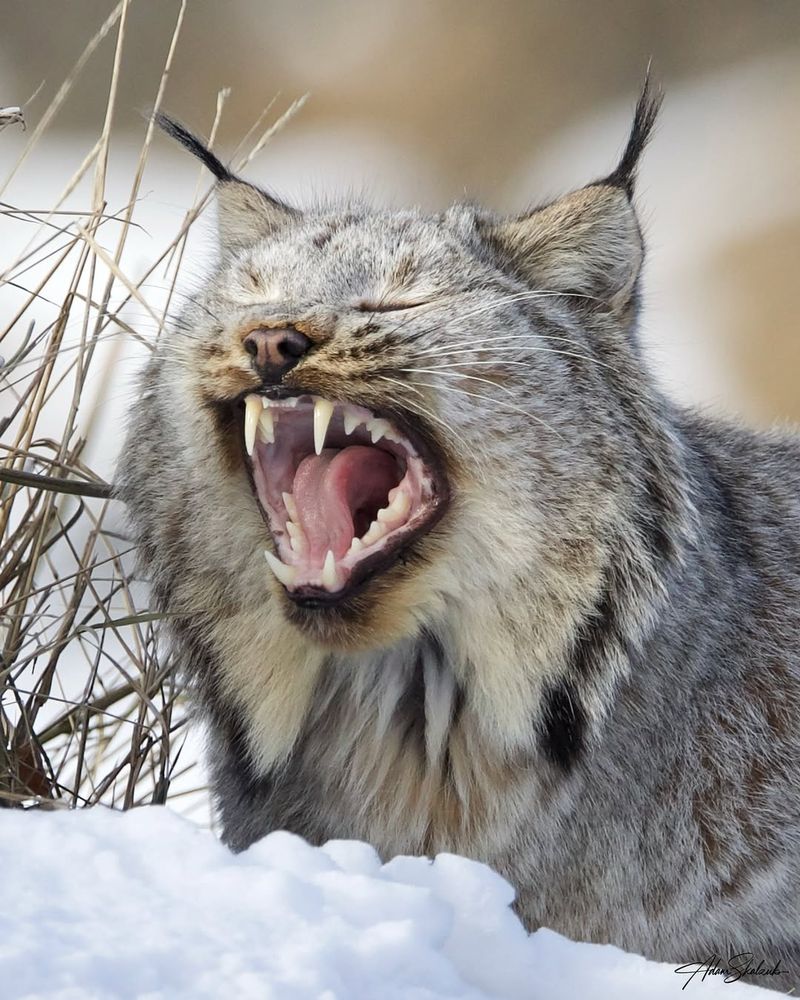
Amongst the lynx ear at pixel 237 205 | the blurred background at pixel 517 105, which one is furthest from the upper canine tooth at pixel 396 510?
the blurred background at pixel 517 105

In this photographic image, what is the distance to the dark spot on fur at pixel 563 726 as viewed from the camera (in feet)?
6.75

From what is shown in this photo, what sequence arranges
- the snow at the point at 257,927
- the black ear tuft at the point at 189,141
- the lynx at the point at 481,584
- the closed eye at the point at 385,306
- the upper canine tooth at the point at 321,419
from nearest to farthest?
the snow at the point at 257,927, the upper canine tooth at the point at 321,419, the lynx at the point at 481,584, the closed eye at the point at 385,306, the black ear tuft at the point at 189,141

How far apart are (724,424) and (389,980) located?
2.03 m

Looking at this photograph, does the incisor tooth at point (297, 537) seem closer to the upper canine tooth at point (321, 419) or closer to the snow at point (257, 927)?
the upper canine tooth at point (321, 419)

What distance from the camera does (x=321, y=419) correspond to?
188 cm

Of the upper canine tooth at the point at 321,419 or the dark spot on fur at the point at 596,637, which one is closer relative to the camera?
the upper canine tooth at the point at 321,419

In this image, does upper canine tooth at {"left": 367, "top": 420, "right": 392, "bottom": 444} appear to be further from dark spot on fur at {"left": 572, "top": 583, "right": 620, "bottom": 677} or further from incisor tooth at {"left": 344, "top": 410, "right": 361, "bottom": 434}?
dark spot on fur at {"left": 572, "top": 583, "right": 620, "bottom": 677}

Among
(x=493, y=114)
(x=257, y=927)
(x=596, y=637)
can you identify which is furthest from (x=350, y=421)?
(x=493, y=114)

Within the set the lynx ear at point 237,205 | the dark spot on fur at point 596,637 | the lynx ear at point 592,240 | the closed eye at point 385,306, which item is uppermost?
the lynx ear at point 237,205

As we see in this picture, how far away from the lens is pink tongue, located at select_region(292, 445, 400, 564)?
1974 mm

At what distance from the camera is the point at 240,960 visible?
1.13 meters

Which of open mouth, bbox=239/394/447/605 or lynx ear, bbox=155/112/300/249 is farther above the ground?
lynx ear, bbox=155/112/300/249

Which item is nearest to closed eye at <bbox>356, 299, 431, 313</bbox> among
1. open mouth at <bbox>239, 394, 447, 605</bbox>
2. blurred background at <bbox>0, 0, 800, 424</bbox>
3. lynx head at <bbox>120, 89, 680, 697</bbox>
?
lynx head at <bbox>120, 89, 680, 697</bbox>

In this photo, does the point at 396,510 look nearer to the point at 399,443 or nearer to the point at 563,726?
the point at 399,443
